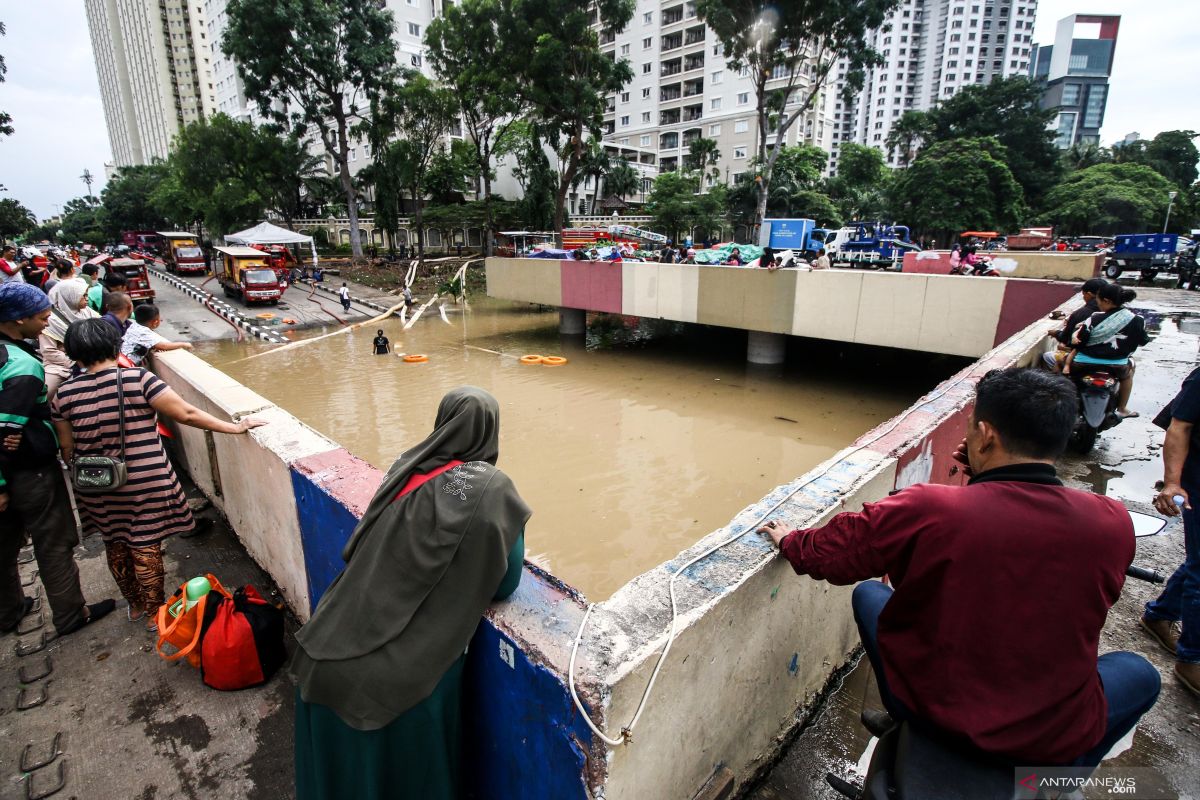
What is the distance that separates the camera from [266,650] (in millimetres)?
2885

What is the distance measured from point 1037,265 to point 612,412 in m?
14.6

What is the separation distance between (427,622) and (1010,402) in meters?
1.69

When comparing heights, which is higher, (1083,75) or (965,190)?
(1083,75)

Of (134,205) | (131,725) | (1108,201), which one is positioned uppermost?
(134,205)

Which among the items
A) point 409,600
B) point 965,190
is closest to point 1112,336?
point 409,600

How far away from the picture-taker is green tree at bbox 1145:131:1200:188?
2164 inches

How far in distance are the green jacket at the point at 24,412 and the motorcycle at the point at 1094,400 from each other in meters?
7.20

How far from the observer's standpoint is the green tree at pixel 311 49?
1006 inches

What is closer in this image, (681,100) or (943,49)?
(681,100)

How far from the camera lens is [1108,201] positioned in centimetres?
4169

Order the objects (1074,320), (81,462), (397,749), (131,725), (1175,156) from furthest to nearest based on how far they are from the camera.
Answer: (1175,156) → (1074,320) → (81,462) → (131,725) → (397,749)

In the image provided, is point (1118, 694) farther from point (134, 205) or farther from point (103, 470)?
point (134, 205)

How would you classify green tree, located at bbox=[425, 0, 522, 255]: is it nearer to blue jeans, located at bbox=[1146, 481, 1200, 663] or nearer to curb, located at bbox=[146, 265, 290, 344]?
curb, located at bbox=[146, 265, 290, 344]

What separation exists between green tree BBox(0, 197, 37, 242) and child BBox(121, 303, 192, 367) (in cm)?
4715
